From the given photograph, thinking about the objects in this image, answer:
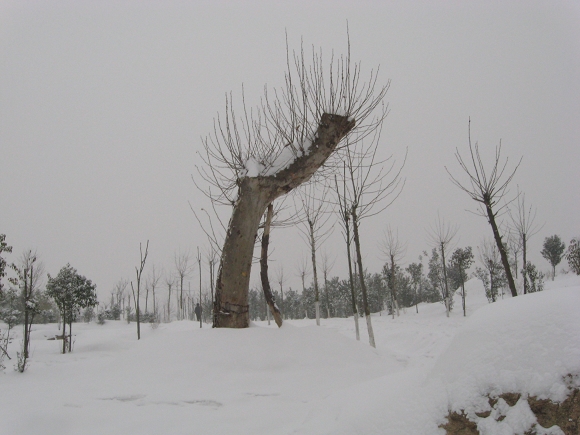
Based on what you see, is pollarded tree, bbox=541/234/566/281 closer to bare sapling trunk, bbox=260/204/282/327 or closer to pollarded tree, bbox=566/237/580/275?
pollarded tree, bbox=566/237/580/275

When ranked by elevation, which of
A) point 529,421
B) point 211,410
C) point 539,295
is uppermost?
point 539,295

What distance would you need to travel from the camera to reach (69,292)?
49.8 feet

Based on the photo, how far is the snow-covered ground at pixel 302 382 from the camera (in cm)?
153

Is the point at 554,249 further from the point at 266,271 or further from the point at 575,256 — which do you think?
the point at 266,271

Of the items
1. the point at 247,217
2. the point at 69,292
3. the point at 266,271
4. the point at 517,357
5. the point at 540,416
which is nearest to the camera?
the point at 540,416

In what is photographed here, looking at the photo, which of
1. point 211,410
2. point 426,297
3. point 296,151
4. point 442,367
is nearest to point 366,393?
point 442,367

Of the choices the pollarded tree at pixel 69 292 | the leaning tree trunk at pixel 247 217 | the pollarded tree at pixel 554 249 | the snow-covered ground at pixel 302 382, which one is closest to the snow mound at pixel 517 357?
Result: the snow-covered ground at pixel 302 382

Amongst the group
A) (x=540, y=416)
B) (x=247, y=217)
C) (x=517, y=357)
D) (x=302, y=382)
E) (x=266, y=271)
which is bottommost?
(x=302, y=382)

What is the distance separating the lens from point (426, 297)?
142ft

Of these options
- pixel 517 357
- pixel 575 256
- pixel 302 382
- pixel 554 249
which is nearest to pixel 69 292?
pixel 302 382

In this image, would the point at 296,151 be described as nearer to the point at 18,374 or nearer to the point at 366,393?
the point at 366,393

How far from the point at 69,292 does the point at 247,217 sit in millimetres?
14647

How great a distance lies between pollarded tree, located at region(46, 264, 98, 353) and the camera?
1509 cm

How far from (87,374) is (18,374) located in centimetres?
700
